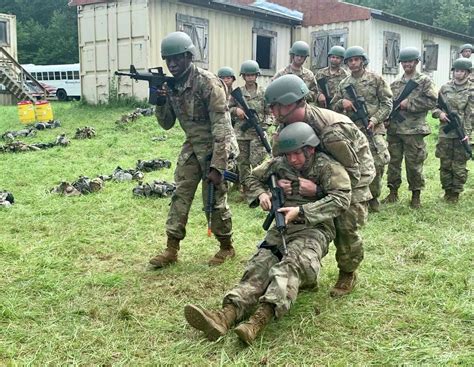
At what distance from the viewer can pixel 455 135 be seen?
7.48 m

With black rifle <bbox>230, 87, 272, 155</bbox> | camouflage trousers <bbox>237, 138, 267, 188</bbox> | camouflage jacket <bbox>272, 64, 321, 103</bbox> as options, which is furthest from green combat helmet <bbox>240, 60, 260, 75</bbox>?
camouflage trousers <bbox>237, 138, 267, 188</bbox>

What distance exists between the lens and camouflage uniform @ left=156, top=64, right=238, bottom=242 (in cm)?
480

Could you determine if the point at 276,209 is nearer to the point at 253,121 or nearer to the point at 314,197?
the point at 314,197

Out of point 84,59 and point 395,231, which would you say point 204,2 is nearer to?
point 84,59

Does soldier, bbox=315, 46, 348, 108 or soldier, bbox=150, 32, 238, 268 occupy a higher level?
soldier, bbox=315, 46, 348, 108

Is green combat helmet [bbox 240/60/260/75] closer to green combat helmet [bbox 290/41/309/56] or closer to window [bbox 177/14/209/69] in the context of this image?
green combat helmet [bbox 290/41/309/56]

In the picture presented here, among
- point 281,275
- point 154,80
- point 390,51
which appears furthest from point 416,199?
point 390,51

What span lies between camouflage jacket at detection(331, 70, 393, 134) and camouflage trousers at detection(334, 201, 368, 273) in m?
2.99

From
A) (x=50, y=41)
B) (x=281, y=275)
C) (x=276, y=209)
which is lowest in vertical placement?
(x=281, y=275)

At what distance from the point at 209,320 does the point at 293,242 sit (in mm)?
800

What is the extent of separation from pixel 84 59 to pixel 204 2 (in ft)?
14.2

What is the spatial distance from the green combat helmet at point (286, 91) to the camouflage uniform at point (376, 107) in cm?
325

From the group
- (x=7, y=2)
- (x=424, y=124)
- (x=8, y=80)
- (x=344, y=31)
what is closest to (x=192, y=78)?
(x=424, y=124)

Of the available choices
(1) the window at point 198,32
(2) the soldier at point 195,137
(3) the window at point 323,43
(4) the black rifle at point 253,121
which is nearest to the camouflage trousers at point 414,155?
(4) the black rifle at point 253,121
